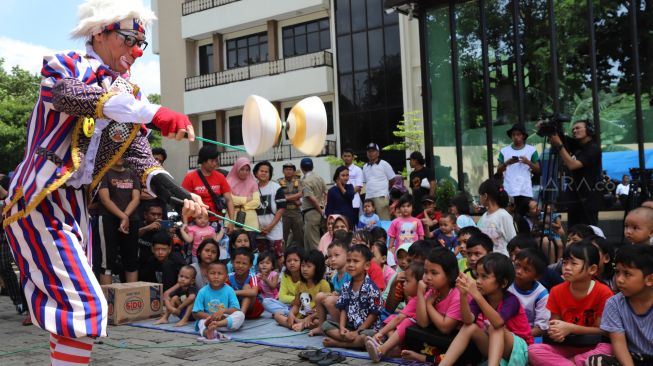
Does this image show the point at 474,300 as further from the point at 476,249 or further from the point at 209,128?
the point at 209,128

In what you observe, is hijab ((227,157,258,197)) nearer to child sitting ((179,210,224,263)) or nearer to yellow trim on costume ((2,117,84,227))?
child sitting ((179,210,224,263))

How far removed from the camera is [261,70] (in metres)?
21.7

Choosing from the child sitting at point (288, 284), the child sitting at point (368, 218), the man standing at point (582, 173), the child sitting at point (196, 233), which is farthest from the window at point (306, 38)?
the child sitting at point (288, 284)

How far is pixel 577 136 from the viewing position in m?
6.49

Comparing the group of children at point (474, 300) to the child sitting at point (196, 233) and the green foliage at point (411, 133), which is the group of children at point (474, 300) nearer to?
the child sitting at point (196, 233)

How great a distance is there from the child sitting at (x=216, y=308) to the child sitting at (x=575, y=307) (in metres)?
2.93

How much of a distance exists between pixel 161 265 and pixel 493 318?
4.96m

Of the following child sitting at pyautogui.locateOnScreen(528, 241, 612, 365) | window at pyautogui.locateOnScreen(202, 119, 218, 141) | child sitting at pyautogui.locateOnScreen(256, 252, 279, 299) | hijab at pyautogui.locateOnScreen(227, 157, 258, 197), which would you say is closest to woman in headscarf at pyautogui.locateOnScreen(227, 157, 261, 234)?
hijab at pyautogui.locateOnScreen(227, 157, 258, 197)

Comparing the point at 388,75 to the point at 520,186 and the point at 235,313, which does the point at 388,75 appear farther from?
the point at 235,313

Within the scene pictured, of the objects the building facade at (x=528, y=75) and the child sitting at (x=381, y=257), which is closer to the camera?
the child sitting at (x=381, y=257)

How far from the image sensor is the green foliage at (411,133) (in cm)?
1719

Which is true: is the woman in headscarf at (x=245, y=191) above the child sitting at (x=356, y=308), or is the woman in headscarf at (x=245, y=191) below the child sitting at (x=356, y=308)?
above

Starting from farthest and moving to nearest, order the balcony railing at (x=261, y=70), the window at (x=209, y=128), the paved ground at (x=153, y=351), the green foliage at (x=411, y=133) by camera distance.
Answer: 1. the window at (x=209, y=128)
2. the balcony railing at (x=261, y=70)
3. the green foliage at (x=411, y=133)
4. the paved ground at (x=153, y=351)

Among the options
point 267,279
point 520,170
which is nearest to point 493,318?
point 267,279
